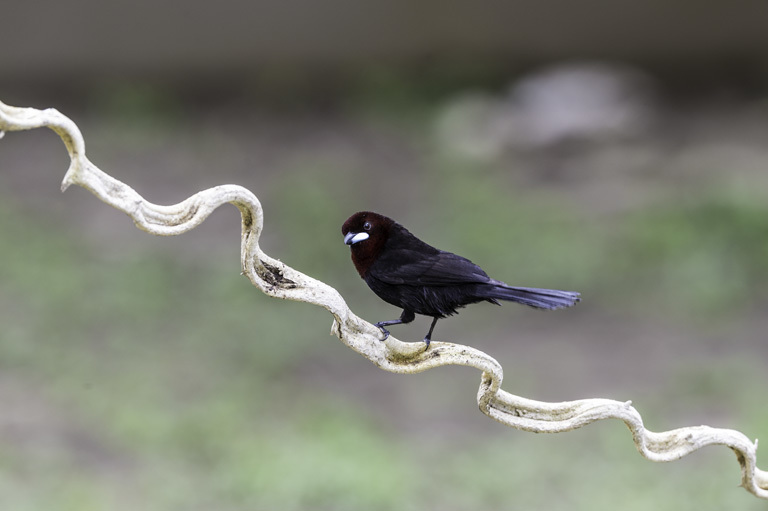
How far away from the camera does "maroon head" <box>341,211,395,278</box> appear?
1.50 m

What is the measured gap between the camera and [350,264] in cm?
588

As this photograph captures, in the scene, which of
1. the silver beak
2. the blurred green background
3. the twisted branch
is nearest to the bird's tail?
the twisted branch

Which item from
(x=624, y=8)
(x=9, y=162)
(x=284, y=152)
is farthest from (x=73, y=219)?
(x=624, y=8)

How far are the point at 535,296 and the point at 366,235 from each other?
0.32 meters

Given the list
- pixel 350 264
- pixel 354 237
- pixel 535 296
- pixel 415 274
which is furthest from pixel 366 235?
pixel 350 264

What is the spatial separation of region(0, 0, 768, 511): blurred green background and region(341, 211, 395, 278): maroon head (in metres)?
2.53

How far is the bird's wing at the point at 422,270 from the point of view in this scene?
1.60 metres

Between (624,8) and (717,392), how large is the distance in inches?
193

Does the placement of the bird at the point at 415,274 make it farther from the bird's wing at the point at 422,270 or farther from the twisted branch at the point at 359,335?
the twisted branch at the point at 359,335

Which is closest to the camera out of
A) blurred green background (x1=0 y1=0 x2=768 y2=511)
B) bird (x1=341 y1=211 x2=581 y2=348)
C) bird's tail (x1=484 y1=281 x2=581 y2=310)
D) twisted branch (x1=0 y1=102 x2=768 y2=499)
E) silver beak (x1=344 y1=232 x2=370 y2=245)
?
twisted branch (x1=0 y1=102 x2=768 y2=499)

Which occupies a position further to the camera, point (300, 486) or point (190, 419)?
point (190, 419)

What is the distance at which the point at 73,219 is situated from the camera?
21.3ft

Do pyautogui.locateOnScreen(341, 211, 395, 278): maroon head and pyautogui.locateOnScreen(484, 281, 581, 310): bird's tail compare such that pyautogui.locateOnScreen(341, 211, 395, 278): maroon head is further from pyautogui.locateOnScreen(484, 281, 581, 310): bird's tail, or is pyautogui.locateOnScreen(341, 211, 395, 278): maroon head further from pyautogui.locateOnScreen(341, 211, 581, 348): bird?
pyautogui.locateOnScreen(484, 281, 581, 310): bird's tail

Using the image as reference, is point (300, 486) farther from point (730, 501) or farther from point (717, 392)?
point (717, 392)
